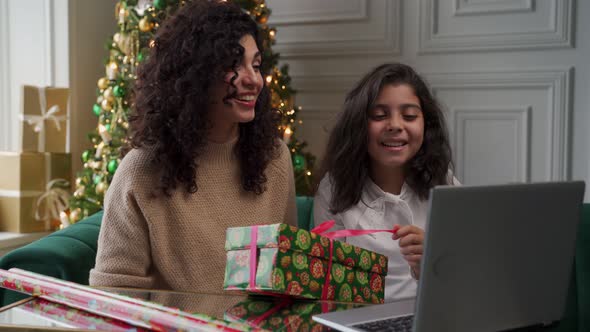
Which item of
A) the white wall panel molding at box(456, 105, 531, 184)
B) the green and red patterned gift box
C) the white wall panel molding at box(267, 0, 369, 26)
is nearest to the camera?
the green and red patterned gift box

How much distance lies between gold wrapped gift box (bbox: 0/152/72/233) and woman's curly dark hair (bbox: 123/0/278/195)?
58.9 inches

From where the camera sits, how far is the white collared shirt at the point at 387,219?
5.70 feet

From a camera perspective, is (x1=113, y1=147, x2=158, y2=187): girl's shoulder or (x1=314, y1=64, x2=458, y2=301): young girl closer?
(x1=113, y1=147, x2=158, y2=187): girl's shoulder

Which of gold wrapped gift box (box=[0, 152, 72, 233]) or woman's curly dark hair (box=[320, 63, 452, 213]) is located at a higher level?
woman's curly dark hair (box=[320, 63, 452, 213])

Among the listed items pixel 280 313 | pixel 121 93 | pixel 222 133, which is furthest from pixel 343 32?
pixel 280 313

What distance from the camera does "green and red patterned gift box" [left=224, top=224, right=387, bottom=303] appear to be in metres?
1.13

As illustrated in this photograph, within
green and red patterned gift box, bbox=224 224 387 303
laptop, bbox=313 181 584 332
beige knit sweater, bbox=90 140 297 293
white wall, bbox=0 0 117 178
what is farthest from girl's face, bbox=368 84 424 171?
white wall, bbox=0 0 117 178

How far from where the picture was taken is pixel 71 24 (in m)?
3.10

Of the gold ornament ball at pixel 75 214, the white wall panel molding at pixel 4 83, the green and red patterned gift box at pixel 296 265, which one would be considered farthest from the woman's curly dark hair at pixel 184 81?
the white wall panel molding at pixel 4 83

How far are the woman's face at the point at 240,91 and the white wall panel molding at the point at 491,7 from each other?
5.68 ft

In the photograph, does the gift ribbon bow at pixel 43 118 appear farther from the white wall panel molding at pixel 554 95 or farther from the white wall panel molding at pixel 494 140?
the white wall panel molding at pixel 554 95

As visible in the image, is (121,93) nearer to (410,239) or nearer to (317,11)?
(317,11)

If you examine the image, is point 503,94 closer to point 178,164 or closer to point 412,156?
point 412,156

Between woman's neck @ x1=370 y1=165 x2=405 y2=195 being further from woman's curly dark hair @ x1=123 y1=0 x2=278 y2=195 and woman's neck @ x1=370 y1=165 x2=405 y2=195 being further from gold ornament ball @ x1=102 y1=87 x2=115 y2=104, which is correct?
gold ornament ball @ x1=102 y1=87 x2=115 y2=104
